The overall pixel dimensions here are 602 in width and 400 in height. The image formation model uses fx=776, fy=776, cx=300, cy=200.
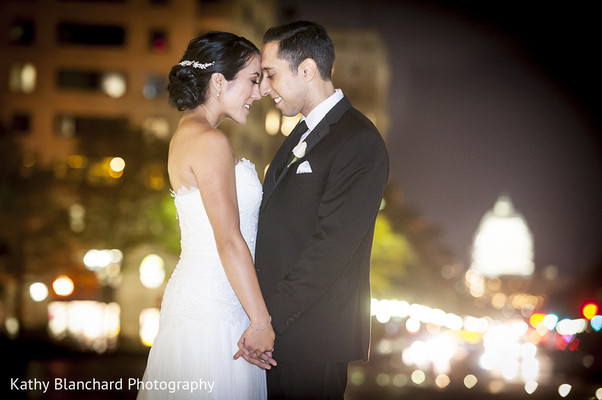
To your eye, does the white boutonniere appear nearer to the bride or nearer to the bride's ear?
the bride

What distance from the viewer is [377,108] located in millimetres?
100750

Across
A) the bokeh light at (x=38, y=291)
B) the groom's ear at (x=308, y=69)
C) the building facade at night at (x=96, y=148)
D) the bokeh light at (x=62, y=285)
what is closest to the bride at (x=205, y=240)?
the groom's ear at (x=308, y=69)

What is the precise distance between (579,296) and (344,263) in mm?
29856

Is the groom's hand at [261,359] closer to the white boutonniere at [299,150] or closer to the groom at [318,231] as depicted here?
the groom at [318,231]

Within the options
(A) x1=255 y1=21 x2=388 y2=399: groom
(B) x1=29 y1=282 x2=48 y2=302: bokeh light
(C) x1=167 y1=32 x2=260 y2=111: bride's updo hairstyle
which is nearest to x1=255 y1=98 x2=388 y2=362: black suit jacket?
(A) x1=255 y1=21 x2=388 y2=399: groom

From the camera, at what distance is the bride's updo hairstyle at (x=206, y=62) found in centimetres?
510

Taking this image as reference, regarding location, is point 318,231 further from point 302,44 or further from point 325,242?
point 302,44

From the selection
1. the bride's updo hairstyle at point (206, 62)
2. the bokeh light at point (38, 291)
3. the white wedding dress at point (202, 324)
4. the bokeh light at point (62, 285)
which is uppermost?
the bokeh light at point (38, 291)

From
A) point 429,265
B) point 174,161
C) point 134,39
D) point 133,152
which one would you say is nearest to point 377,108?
point 429,265

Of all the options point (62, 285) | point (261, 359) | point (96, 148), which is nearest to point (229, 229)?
point (261, 359)

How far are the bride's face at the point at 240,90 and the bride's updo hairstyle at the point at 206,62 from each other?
0.04 m

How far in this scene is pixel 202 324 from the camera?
512cm

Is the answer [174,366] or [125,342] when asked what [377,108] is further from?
[174,366]

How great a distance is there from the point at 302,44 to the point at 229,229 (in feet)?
4.13
